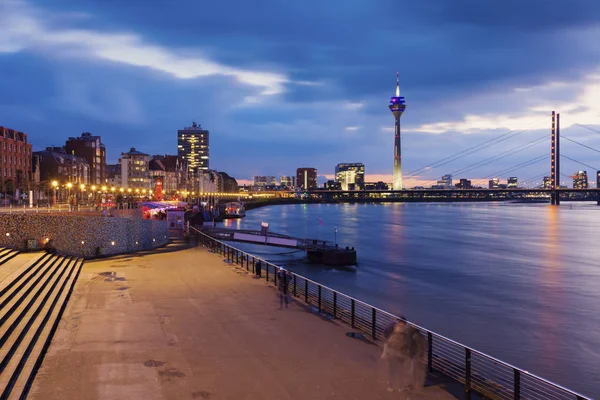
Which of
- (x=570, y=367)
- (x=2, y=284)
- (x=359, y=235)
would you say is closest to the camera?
(x=2, y=284)

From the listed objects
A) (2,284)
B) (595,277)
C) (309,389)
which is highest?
(2,284)

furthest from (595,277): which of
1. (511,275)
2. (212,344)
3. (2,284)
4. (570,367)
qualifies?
(2,284)

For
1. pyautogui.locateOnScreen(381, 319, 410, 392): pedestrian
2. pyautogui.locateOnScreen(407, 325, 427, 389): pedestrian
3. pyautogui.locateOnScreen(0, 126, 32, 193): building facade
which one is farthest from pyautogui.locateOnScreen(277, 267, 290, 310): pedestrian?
pyautogui.locateOnScreen(0, 126, 32, 193): building facade

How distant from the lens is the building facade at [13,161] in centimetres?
6900

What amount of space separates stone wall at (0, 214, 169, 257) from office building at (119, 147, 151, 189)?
140232mm

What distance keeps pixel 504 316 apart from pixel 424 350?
62.2 ft

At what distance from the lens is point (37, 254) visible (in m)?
25.4

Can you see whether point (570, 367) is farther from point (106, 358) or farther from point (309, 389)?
point (106, 358)

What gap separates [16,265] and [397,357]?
17241 mm

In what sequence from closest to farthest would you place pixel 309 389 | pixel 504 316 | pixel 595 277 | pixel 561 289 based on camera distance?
pixel 309 389, pixel 504 316, pixel 561 289, pixel 595 277

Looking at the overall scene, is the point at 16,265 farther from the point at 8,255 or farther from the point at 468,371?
the point at 468,371

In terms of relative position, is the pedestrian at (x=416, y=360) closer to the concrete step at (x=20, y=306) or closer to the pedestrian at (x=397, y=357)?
the pedestrian at (x=397, y=357)

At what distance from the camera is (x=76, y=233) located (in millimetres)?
29750

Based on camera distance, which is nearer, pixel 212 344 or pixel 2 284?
pixel 212 344
